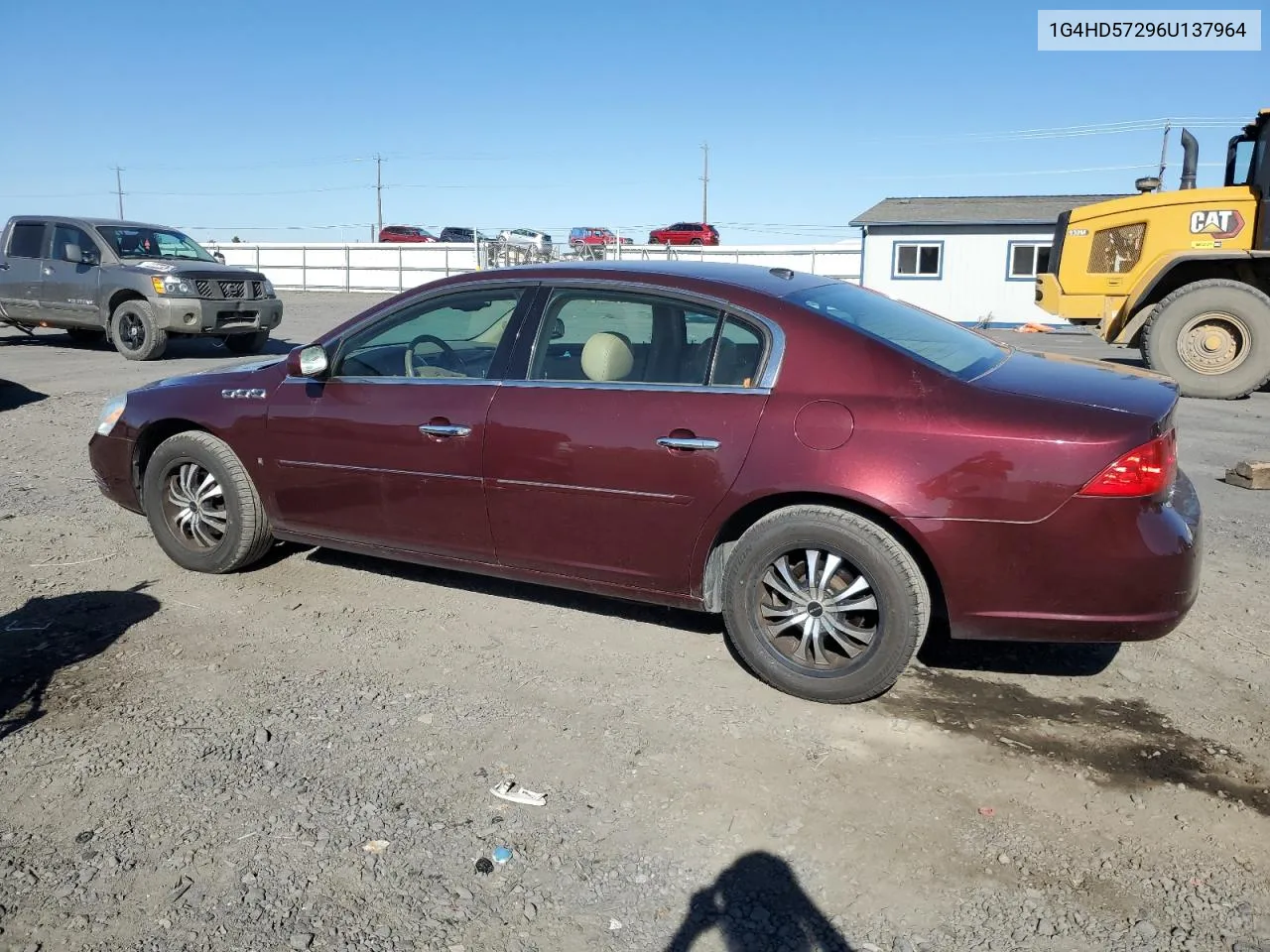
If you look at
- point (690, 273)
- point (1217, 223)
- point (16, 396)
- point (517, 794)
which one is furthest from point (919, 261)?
point (517, 794)

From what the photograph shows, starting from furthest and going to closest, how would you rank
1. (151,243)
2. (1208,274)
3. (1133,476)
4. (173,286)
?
(151,243) → (173,286) → (1208,274) → (1133,476)

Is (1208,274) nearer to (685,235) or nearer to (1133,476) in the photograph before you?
(1133,476)

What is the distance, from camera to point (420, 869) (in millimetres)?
2684

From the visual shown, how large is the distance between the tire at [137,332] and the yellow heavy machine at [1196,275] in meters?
12.5

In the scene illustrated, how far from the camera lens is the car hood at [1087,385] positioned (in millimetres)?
3434

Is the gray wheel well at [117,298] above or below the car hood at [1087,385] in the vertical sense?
above

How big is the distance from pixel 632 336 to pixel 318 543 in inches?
73.7

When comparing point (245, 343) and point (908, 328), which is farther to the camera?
point (245, 343)

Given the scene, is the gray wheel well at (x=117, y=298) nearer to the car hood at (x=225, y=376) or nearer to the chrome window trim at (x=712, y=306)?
the car hood at (x=225, y=376)

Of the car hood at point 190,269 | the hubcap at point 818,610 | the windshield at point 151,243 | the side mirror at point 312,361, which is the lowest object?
the hubcap at point 818,610

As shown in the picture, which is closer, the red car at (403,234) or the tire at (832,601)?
the tire at (832,601)

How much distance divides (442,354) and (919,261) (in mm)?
24774

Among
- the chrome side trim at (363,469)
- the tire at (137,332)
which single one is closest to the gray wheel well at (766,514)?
the chrome side trim at (363,469)

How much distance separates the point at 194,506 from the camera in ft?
16.3
